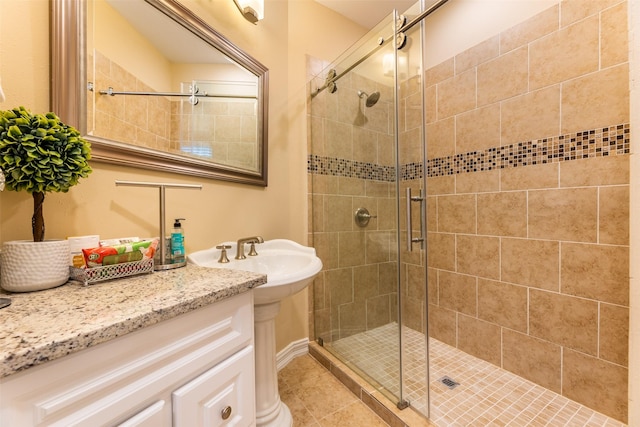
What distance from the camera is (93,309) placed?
1.69 feet

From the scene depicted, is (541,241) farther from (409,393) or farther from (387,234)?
(409,393)

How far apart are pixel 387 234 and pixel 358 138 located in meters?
0.67

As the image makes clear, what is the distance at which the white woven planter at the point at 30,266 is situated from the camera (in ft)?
2.01

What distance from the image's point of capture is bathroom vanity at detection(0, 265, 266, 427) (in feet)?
1.25

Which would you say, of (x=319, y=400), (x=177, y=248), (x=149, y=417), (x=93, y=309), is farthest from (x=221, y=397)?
(x=319, y=400)

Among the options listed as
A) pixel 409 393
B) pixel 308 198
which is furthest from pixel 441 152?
pixel 409 393

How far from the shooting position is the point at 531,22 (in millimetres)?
1444

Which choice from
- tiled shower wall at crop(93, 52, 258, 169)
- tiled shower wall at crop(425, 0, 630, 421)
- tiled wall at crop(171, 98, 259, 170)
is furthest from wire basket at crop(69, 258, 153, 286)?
tiled shower wall at crop(425, 0, 630, 421)

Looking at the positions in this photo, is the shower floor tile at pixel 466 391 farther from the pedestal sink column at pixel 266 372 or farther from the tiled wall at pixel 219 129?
the tiled wall at pixel 219 129

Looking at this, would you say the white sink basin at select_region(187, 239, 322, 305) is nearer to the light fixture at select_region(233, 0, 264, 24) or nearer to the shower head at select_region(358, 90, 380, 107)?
the shower head at select_region(358, 90, 380, 107)

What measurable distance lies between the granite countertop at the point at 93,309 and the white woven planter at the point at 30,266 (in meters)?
0.02

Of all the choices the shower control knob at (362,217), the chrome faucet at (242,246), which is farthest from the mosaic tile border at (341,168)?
the chrome faucet at (242,246)

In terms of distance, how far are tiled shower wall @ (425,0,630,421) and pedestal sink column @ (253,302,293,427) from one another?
1290 millimetres

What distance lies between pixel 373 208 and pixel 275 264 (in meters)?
0.68
